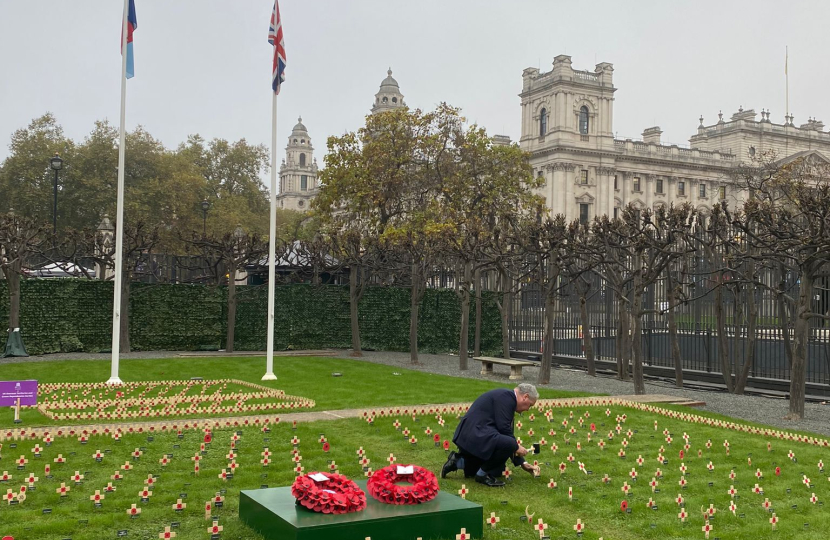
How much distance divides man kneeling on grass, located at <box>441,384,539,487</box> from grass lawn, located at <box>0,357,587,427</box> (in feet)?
21.1

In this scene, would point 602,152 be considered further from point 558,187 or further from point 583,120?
point 558,187

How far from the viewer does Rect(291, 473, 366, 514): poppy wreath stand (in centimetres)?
720

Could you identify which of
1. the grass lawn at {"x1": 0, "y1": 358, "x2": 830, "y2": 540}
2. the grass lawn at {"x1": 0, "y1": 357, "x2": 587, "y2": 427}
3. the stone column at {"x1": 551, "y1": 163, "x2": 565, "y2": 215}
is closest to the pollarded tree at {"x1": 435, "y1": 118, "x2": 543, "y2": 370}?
the grass lawn at {"x1": 0, "y1": 357, "x2": 587, "y2": 427}

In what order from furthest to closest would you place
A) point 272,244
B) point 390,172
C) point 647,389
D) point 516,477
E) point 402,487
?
point 390,172 < point 647,389 < point 272,244 < point 516,477 < point 402,487

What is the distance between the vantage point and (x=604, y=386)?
22.2m

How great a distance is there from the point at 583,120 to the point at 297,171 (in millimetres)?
114500

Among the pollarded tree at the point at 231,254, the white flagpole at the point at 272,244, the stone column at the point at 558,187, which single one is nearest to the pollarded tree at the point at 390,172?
the pollarded tree at the point at 231,254

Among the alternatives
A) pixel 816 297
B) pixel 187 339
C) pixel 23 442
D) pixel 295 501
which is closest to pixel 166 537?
pixel 295 501

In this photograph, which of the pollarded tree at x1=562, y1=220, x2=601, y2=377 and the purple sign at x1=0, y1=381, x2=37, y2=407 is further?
the pollarded tree at x1=562, y1=220, x2=601, y2=377


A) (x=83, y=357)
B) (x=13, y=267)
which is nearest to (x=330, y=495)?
(x=83, y=357)

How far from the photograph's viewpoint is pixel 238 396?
57.0ft

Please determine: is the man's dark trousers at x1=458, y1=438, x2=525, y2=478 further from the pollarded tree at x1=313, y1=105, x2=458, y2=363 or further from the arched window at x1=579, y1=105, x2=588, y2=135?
the arched window at x1=579, y1=105, x2=588, y2=135

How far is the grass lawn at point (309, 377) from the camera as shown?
1761 centimetres

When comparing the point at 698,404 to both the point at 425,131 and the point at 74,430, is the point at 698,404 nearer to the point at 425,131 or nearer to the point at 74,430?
the point at 74,430
